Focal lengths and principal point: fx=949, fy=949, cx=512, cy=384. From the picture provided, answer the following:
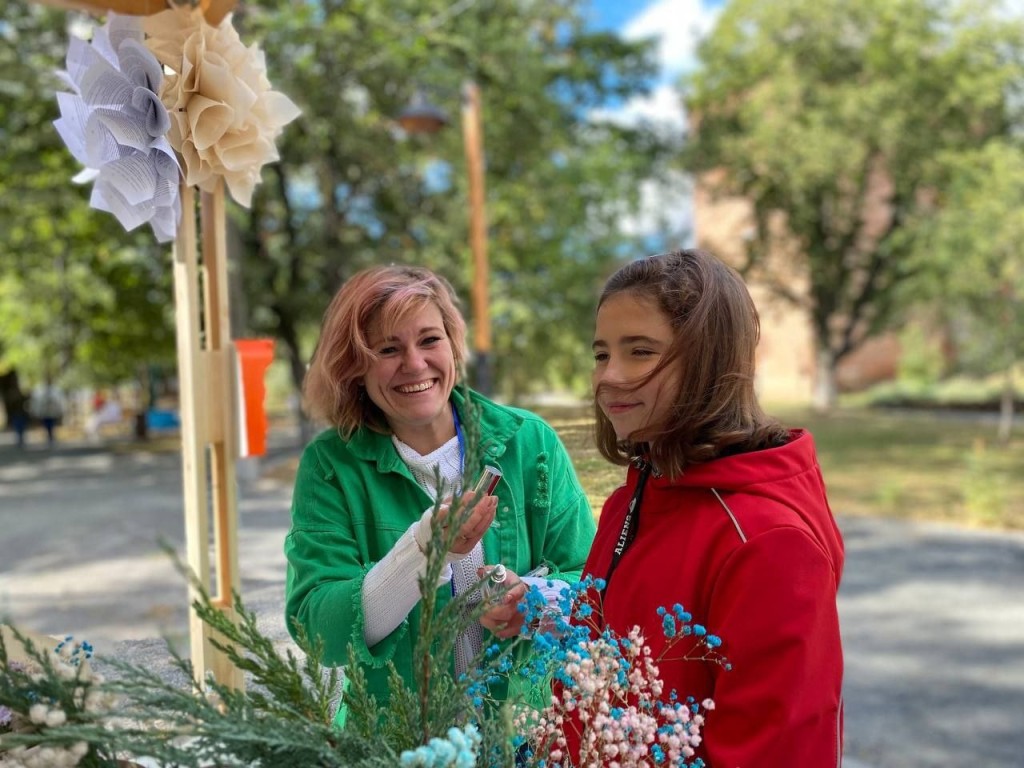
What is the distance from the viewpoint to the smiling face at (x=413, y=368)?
1.83 meters

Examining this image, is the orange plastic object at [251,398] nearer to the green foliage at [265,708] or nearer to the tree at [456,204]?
the green foliage at [265,708]

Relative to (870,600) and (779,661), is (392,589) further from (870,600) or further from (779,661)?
(870,600)

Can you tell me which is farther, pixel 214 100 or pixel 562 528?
pixel 214 100

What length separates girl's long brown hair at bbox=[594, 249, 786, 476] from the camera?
1394mm

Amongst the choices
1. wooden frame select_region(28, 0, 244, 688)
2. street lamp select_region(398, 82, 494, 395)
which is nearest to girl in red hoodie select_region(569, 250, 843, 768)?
wooden frame select_region(28, 0, 244, 688)

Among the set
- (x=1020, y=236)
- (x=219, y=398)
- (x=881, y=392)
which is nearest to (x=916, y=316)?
(x=881, y=392)

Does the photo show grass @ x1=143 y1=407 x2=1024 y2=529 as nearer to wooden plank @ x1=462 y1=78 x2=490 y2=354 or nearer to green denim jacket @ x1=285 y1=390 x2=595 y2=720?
green denim jacket @ x1=285 y1=390 x2=595 y2=720

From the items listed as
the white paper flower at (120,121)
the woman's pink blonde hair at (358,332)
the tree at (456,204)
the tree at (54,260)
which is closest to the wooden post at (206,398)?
the white paper flower at (120,121)

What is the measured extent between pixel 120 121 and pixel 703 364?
1278mm

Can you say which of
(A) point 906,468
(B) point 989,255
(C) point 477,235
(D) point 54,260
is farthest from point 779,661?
(D) point 54,260

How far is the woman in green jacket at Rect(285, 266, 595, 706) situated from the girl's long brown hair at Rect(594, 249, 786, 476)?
0.41 m

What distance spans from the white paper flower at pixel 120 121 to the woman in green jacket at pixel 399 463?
489 mm

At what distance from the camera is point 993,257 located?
651 inches

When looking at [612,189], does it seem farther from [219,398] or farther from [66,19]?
[219,398]
